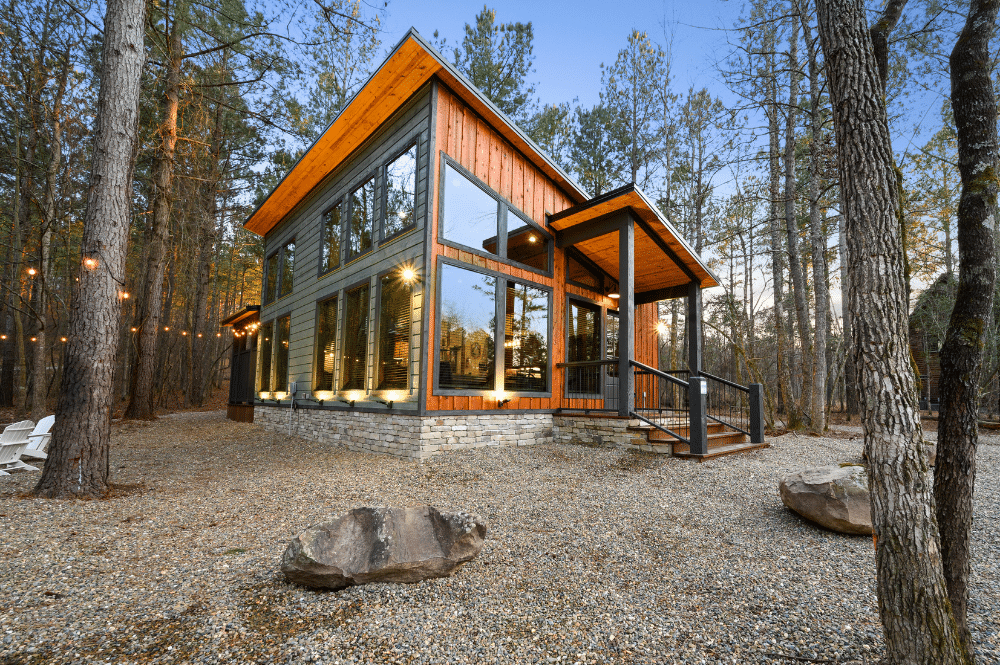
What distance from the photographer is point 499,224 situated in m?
7.35

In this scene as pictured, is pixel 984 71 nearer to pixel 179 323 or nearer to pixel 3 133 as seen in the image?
pixel 3 133

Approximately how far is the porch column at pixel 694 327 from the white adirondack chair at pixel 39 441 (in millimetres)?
10208

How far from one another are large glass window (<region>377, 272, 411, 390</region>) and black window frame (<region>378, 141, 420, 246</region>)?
2.20 feet

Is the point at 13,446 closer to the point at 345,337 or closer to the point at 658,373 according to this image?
the point at 345,337

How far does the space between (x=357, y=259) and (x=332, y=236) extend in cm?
178

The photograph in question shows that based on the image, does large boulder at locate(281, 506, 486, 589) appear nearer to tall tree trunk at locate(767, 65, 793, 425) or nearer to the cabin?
the cabin

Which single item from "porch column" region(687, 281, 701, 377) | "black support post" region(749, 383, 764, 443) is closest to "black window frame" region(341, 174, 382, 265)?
"porch column" region(687, 281, 701, 377)

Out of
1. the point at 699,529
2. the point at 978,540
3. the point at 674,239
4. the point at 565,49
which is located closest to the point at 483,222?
the point at 674,239

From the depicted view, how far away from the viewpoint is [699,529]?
11.6ft

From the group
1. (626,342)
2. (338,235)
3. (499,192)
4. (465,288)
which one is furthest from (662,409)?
(338,235)

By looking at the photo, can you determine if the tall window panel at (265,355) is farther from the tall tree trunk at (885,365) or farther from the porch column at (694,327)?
the tall tree trunk at (885,365)

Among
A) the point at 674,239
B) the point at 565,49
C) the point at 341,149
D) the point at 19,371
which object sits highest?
the point at 565,49

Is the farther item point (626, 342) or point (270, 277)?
point (270, 277)

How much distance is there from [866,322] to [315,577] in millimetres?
2860
